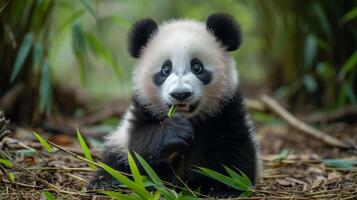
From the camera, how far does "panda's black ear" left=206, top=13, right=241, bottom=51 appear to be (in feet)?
12.8

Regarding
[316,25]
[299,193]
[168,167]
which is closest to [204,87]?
[168,167]

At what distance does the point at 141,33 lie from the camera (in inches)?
157

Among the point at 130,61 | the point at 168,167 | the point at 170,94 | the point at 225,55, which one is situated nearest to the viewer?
the point at 170,94

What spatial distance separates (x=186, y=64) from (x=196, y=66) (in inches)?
3.7

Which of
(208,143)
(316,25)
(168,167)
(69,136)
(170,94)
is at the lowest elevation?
(69,136)

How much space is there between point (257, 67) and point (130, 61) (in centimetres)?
249

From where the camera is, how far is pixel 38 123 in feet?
19.0

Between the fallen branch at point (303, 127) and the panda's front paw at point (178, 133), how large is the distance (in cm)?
225

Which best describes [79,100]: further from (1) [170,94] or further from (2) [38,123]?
(1) [170,94]

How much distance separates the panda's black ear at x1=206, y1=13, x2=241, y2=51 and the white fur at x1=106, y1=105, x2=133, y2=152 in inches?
31.5

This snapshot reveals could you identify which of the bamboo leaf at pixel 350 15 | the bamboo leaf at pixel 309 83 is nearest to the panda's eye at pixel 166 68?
the bamboo leaf at pixel 350 15

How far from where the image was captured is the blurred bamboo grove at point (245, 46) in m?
4.93

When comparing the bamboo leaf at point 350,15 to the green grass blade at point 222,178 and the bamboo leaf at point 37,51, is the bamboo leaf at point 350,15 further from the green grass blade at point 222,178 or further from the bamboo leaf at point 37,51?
the bamboo leaf at point 37,51

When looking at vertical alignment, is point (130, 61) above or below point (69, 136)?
above
